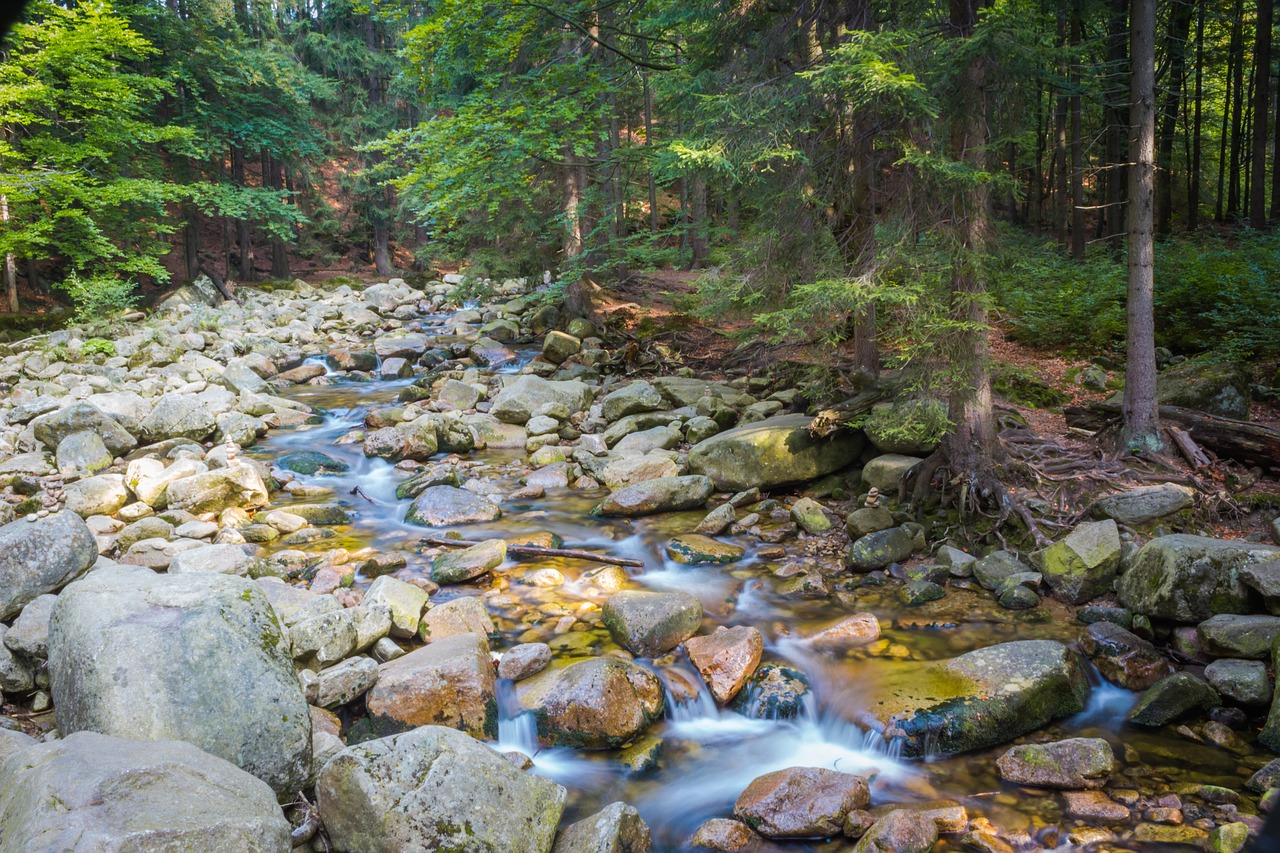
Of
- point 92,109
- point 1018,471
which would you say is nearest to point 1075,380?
point 1018,471

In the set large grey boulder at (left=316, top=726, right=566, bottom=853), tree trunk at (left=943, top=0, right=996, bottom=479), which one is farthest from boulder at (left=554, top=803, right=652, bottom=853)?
tree trunk at (left=943, top=0, right=996, bottom=479)

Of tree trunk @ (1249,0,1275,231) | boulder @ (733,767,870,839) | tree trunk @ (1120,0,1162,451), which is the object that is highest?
tree trunk @ (1249,0,1275,231)

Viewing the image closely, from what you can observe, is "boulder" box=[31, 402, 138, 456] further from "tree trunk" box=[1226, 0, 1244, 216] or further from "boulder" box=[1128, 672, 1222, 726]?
"tree trunk" box=[1226, 0, 1244, 216]

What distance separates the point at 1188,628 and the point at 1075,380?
617 centimetres

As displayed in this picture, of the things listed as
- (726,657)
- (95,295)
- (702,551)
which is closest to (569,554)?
(702,551)

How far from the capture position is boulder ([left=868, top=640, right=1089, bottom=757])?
17.7ft

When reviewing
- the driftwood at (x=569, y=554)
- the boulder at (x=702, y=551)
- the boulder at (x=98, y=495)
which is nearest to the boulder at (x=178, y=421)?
the boulder at (x=98, y=495)

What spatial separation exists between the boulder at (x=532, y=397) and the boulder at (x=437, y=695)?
26.7 feet

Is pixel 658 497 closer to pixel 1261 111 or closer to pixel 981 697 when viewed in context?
pixel 981 697

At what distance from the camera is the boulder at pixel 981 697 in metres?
5.40

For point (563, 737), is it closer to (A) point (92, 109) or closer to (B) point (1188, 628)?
(B) point (1188, 628)

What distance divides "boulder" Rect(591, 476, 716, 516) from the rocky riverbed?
5 cm

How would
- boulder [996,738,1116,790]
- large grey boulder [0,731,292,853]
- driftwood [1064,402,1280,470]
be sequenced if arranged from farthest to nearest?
driftwood [1064,402,1280,470] → boulder [996,738,1116,790] → large grey boulder [0,731,292,853]

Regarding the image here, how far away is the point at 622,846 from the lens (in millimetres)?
4273
